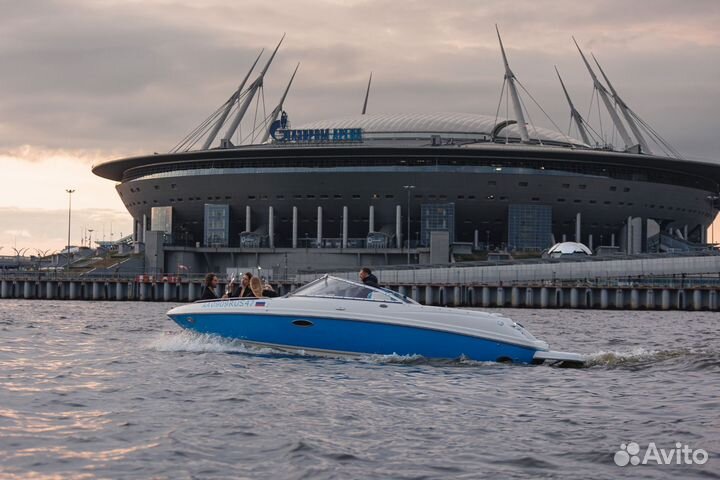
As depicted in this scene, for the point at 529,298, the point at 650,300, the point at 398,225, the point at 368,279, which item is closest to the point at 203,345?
the point at 368,279

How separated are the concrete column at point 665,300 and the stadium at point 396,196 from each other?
3047 cm

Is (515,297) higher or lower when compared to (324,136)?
lower

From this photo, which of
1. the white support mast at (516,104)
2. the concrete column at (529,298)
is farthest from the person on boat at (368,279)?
the white support mast at (516,104)

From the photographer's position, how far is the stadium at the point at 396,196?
106m

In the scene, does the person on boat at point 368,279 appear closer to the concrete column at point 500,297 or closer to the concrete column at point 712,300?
the concrete column at point 500,297

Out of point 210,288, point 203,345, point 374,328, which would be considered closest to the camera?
point 374,328

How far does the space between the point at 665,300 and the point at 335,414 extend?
6079 centimetres

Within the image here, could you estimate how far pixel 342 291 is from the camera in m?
24.3

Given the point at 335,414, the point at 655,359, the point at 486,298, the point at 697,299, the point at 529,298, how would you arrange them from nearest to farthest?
1. the point at 335,414
2. the point at 655,359
3. the point at 697,299
4. the point at 529,298
5. the point at 486,298

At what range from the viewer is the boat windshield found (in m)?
24.0

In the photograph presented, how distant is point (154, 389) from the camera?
739 inches

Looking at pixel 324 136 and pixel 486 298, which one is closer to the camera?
pixel 486 298

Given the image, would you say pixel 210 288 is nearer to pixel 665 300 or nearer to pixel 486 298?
pixel 486 298

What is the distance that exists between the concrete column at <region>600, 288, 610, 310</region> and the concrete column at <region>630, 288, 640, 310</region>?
164 centimetres
